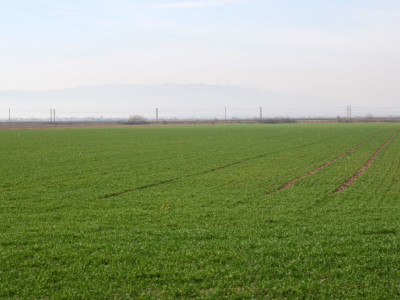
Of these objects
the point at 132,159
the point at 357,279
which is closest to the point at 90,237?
the point at 357,279

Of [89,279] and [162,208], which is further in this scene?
[162,208]

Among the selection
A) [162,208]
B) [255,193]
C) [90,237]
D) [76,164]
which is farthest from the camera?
[76,164]

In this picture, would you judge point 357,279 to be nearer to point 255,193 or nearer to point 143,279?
point 143,279

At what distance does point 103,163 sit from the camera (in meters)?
28.0

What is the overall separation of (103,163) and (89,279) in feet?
68.0

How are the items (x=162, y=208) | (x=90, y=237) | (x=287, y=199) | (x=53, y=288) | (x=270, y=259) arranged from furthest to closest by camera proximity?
(x=287, y=199) < (x=162, y=208) < (x=90, y=237) < (x=270, y=259) < (x=53, y=288)

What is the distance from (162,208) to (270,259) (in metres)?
6.02

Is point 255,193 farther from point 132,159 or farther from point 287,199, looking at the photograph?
point 132,159

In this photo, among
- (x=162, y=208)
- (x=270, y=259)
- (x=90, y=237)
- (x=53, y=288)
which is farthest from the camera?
(x=162, y=208)

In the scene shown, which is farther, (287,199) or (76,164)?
(76,164)

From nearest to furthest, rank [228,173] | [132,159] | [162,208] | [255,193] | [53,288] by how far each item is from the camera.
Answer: [53,288] < [162,208] < [255,193] < [228,173] < [132,159]

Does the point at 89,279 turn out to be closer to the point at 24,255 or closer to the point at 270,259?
the point at 24,255

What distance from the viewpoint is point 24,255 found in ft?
29.8

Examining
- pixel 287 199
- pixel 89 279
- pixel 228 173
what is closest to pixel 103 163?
pixel 228 173
